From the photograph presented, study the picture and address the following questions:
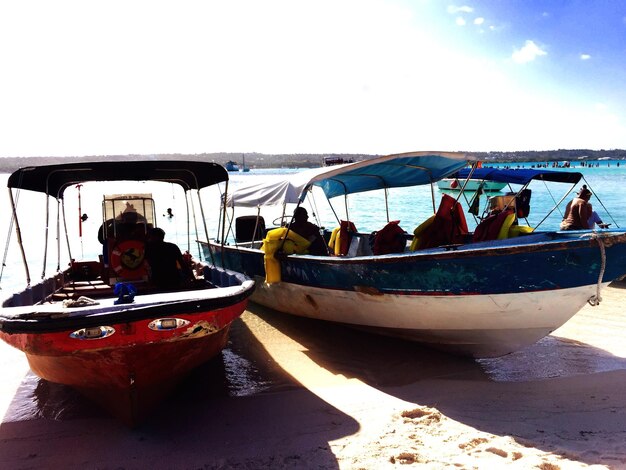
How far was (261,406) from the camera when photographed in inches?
206

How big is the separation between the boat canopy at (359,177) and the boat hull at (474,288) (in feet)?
3.66

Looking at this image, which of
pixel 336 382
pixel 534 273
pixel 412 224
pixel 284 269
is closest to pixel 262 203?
pixel 284 269

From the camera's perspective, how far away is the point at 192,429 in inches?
186

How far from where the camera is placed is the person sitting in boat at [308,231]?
7637 mm

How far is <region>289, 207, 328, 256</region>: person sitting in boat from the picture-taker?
764 cm

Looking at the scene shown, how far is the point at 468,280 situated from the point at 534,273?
25.1 inches

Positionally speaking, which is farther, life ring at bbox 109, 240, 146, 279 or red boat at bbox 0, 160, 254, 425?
life ring at bbox 109, 240, 146, 279

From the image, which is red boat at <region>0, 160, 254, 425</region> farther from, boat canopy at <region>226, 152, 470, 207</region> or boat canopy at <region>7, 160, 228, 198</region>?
boat canopy at <region>226, 152, 470, 207</region>

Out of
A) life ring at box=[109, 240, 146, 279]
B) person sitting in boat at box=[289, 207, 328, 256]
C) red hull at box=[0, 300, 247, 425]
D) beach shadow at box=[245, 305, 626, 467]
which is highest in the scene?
person sitting in boat at box=[289, 207, 328, 256]

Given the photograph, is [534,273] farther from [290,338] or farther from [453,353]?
[290,338]

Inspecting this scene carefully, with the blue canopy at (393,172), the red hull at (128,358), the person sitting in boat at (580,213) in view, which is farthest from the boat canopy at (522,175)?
the red hull at (128,358)

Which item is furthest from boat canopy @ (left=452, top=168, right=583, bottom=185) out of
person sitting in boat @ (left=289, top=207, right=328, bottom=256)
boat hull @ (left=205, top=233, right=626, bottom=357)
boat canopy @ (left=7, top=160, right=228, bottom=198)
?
boat canopy @ (left=7, top=160, right=228, bottom=198)

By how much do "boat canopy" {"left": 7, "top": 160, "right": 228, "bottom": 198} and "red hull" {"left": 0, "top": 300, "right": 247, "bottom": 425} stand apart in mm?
2221

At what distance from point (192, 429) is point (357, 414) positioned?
5.13ft
